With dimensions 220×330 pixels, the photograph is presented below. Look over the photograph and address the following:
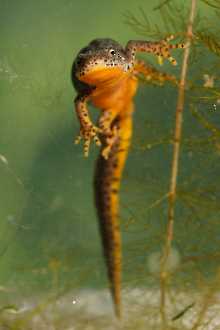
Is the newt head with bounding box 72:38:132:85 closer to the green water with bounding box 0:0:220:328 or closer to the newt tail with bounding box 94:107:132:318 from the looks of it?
the newt tail with bounding box 94:107:132:318

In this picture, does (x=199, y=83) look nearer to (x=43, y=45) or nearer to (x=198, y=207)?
(x=198, y=207)

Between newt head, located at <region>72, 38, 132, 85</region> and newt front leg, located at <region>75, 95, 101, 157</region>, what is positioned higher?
newt head, located at <region>72, 38, 132, 85</region>

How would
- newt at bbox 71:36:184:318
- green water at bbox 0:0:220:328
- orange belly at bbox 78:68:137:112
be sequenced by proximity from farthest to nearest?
green water at bbox 0:0:220:328 < newt at bbox 71:36:184:318 < orange belly at bbox 78:68:137:112

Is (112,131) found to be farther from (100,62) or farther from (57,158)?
(57,158)

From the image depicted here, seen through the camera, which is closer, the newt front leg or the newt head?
the newt head

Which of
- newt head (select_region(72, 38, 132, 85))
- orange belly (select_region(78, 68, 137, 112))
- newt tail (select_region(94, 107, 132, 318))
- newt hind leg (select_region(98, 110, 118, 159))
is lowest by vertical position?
newt tail (select_region(94, 107, 132, 318))

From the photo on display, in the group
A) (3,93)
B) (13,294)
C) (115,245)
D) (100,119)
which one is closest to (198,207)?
(115,245)

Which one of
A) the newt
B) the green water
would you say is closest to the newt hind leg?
the newt

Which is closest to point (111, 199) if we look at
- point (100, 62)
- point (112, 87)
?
point (112, 87)
